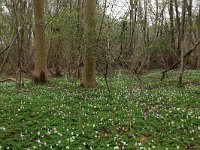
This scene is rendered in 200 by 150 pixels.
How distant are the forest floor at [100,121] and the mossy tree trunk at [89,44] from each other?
8.96ft

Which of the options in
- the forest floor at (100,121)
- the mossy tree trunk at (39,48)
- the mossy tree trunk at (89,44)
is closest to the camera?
the forest floor at (100,121)

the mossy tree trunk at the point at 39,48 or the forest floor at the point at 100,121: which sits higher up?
the mossy tree trunk at the point at 39,48

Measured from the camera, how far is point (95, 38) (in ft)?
59.9

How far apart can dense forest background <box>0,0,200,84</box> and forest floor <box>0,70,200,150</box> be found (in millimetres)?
1821

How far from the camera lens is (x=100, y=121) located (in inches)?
461

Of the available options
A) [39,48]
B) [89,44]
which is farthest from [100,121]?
[39,48]

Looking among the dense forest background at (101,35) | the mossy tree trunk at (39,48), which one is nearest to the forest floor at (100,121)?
the dense forest background at (101,35)

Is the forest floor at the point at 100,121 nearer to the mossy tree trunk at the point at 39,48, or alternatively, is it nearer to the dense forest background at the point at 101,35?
the dense forest background at the point at 101,35

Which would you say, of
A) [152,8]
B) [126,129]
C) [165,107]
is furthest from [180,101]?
[152,8]

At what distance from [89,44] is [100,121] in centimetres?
710

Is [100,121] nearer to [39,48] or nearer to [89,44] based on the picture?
[89,44]

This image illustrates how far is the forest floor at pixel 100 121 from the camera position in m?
9.85

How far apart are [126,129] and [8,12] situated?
33194 millimetres

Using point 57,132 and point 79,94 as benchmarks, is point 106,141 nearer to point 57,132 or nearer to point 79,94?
point 57,132
